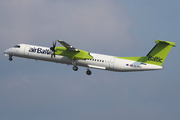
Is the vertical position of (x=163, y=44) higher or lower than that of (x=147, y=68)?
higher

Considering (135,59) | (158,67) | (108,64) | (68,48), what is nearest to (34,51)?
(68,48)

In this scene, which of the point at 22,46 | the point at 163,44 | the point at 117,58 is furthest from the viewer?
the point at 22,46

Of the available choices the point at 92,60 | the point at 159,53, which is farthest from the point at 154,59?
the point at 92,60

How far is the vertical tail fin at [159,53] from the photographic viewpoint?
37.2 m

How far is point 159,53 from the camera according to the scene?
3791cm

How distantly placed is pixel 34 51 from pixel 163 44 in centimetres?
1750

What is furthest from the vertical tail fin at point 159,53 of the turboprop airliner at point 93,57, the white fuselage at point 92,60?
the white fuselage at point 92,60

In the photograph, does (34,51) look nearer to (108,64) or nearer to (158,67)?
(108,64)

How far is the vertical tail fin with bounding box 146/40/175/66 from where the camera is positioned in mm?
37219

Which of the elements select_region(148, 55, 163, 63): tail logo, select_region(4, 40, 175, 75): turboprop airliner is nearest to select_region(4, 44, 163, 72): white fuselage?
select_region(4, 40, 175, 75): turboprop airliner

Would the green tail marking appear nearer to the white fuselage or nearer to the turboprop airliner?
the turboprop airliner

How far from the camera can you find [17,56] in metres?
43.4

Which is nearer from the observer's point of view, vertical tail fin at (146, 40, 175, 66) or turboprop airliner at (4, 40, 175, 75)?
vertical tail fin at (146, 40, 175, 66)

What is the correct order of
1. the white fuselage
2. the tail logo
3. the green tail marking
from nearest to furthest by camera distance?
the green tail marking → the tail logo → the white fuselage
